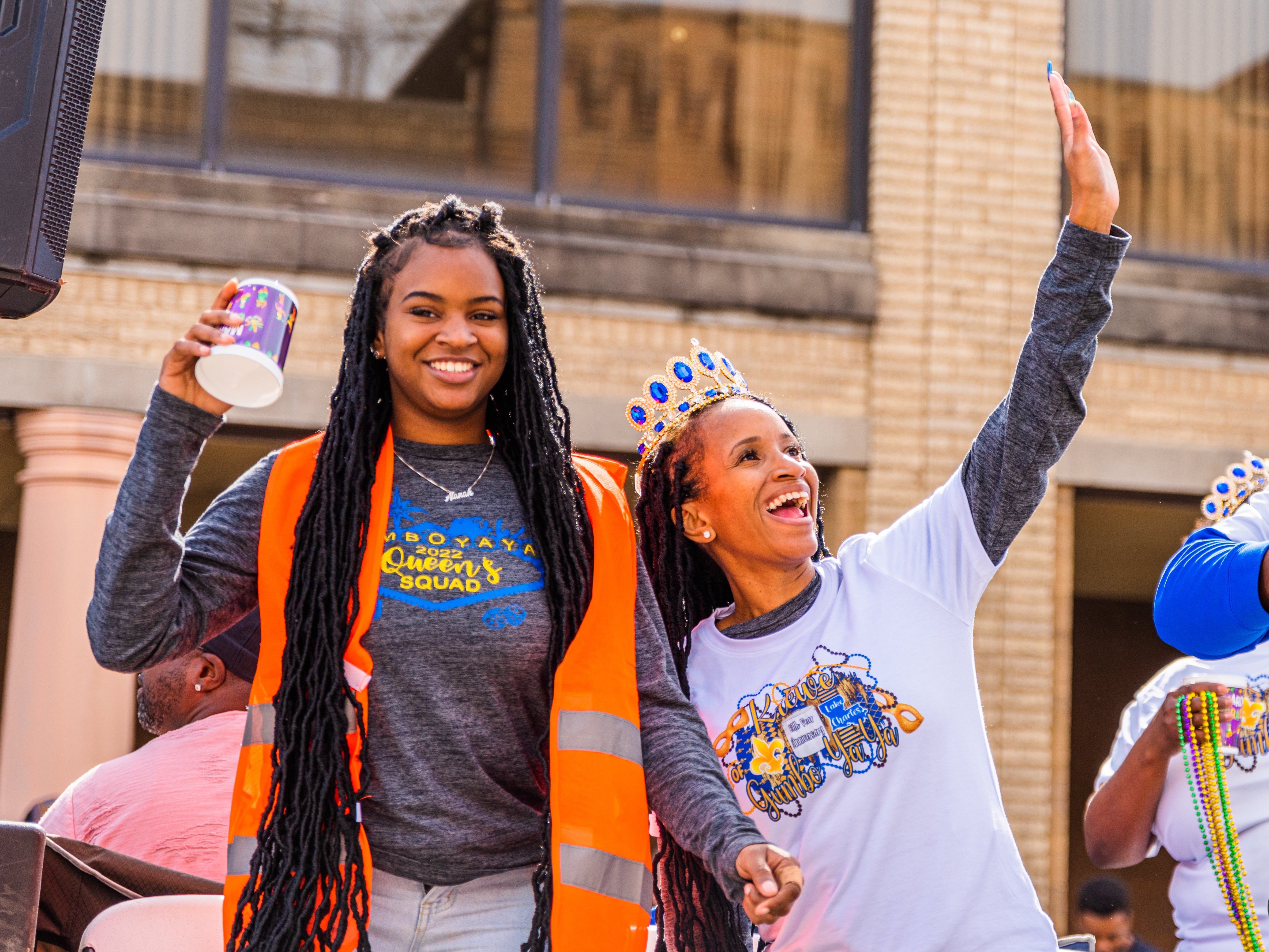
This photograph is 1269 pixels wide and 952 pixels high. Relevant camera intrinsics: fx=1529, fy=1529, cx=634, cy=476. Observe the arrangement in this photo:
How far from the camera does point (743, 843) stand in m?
2.26

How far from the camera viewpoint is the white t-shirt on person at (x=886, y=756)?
2.60m

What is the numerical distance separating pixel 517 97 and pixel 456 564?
5940mm

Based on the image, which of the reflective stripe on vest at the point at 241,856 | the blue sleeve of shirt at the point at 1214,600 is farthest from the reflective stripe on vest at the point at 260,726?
the blue sleeve of shirt at the point at 1214,600

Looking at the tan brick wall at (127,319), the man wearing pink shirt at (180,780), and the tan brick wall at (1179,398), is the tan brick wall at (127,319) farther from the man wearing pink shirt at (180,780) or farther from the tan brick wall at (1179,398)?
the tan brick wall at (1179,398)

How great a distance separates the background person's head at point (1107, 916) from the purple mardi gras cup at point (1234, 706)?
3573 millimetres

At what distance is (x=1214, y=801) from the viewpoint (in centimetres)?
307

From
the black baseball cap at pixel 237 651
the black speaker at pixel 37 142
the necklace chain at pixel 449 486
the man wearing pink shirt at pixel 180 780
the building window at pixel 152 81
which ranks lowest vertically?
the man wearing pink shirt at pixel 180 780

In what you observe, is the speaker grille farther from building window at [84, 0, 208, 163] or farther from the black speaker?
building window at [84, 0, 208, 163]

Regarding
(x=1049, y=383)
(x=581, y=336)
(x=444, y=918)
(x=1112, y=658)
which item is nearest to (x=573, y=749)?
(x=444, y=918)

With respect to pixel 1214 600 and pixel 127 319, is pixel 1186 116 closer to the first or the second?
pixel 127 319

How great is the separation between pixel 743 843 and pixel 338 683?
661mm

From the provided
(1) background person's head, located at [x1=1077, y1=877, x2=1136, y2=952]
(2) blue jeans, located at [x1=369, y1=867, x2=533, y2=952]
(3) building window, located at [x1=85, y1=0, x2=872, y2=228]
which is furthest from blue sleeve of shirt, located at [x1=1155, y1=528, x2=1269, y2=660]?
(3) building window, located at [x1=85, y1=0, x2=872, y2=228]

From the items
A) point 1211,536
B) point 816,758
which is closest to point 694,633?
point 816,758

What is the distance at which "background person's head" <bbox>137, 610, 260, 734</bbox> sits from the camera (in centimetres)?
363
